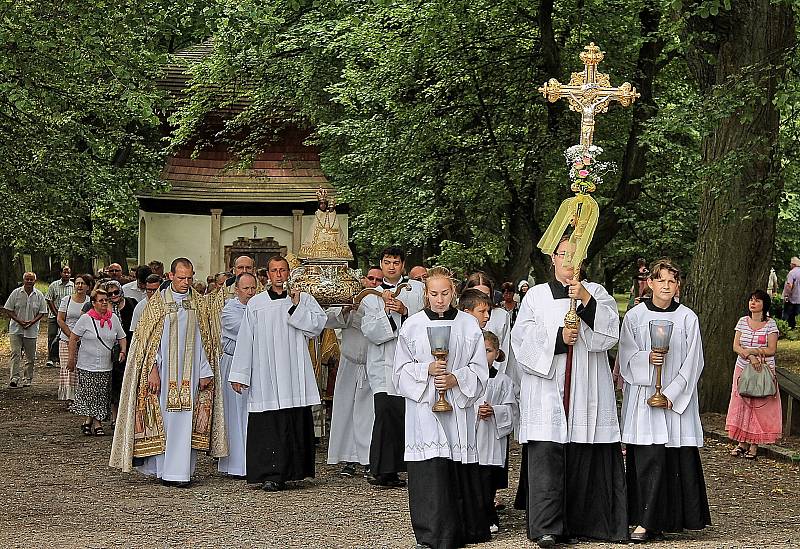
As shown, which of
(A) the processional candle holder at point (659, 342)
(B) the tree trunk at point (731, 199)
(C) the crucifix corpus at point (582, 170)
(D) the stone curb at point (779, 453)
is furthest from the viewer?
(B) the tree trunk at point (731, 199)

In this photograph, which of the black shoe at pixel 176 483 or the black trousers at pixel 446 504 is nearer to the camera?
the black trousers at pixel 446 504

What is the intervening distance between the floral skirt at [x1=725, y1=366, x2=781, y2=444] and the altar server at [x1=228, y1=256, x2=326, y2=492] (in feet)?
15.0

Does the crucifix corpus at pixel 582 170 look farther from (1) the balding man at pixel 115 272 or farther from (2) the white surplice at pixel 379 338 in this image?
(1) the balding man at pixel 115 272

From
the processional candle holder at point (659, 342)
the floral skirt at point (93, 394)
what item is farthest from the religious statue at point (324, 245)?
the floral skirt at point (93, 394)

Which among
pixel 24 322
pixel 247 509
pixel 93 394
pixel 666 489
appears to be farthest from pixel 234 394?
pixel 24 322

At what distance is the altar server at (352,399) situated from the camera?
13125mm

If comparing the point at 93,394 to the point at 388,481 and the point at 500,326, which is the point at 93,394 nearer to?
the point at 388,481

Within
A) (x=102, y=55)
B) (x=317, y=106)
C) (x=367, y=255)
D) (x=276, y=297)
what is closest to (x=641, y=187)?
(x=317, y=106)

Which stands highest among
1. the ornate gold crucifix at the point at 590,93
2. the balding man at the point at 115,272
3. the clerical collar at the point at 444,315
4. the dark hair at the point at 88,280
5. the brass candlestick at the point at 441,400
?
the ornate gold crucifix at the point at 590,93

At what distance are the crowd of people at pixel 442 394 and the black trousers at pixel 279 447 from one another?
0.6 inches

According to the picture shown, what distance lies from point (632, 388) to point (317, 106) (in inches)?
711

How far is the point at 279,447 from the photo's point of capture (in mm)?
12375

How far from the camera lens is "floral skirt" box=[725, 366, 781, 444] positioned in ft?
46.8

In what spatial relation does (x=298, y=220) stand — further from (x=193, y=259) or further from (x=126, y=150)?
(x=126, y=150)
